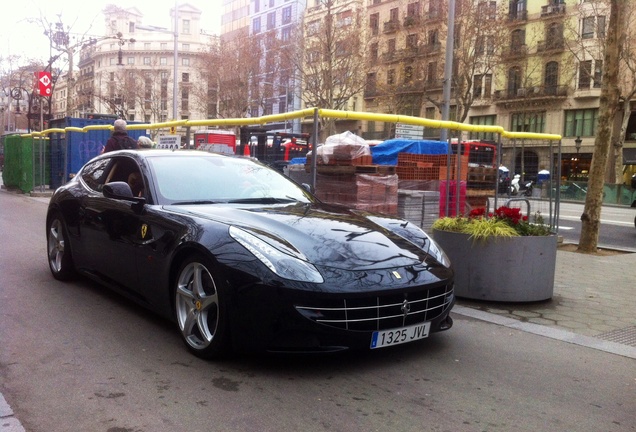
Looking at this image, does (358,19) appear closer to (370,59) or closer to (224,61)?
(370,59)

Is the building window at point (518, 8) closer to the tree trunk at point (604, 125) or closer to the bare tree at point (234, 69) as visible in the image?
the bare tree at point (234, 69)

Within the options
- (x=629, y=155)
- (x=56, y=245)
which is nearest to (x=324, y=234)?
(x=56, y=245)

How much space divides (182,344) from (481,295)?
10.2 ft

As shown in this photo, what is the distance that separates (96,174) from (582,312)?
4980mm

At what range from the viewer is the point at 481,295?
6164 millimetres

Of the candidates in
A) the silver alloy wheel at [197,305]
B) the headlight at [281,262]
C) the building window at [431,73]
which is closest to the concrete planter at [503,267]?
the headlight at [281,262]

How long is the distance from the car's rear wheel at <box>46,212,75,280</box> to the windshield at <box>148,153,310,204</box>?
5.44 ft

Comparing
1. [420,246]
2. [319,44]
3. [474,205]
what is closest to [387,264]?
[420,246]

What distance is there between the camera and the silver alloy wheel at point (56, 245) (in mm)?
6383

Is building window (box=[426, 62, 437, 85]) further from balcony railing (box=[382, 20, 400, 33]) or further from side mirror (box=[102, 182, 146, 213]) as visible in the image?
side mirror (box=[102, 182, 146, 213])

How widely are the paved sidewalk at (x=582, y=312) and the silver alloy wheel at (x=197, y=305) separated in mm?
2706

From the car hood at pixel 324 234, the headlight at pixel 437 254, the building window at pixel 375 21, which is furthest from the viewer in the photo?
the building window at pixel 375 21

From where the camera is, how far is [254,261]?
3811 mm

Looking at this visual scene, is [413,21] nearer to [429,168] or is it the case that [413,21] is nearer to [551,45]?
[551,45]
